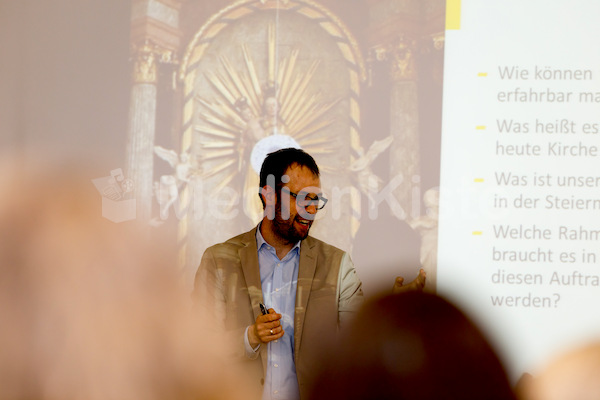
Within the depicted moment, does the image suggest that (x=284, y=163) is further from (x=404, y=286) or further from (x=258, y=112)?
(x=404, y=286)

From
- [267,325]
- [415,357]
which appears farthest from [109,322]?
[267,325]

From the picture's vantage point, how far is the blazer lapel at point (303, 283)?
2.96 meters

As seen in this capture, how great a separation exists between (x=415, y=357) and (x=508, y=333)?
339cm

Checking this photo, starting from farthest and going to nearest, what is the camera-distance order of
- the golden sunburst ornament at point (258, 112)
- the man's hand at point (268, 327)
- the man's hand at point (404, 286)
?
the golden sunburst ornament at point (258, 112) → the man's hand at point (268, 327) → the man's hand at point (404, 286)

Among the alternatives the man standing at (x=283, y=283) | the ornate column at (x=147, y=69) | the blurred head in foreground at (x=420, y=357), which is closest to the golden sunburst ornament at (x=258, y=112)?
the ornate column at (x=147, y=69)

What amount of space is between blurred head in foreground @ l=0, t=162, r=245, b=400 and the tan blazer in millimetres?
2269

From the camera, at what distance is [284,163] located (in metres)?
3.13

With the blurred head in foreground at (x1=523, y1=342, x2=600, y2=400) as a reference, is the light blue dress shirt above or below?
below

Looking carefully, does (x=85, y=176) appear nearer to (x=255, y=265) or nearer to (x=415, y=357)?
(x=415, y=357)

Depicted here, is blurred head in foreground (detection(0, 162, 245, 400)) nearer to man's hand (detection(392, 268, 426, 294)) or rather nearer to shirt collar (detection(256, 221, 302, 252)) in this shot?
man's hand (detection(392, 268, 426, 294))

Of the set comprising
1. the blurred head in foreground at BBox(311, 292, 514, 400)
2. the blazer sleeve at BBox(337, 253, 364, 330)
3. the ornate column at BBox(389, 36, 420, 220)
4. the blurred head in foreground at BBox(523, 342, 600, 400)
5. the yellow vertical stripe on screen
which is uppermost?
the yellow vertical stripe on screen

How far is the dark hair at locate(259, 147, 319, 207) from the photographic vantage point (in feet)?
10.2

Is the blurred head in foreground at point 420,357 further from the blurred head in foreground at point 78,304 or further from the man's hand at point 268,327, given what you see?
the man's hand at point 268,327

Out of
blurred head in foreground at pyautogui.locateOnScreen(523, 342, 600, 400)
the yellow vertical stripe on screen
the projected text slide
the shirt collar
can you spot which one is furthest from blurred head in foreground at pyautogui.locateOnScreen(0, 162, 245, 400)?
the yellow vertical stripe on screen
